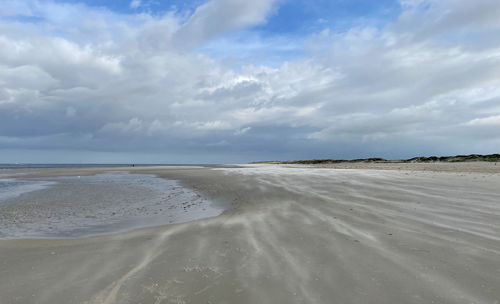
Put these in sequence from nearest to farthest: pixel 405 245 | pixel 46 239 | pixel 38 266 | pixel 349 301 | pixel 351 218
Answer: pixel 349 301 < pixel 38 266 < pixel 405 245 < pixel 46 239 < pixel 351 218

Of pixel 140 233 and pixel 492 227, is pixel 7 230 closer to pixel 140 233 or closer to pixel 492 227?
pixel 140 233

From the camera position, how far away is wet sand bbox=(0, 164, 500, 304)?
3.38 m

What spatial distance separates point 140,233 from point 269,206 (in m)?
4.56

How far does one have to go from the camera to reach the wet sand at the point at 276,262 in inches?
133

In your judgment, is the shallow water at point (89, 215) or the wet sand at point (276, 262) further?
the shallow water at point (89, 215)

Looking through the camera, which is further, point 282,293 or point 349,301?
point 282,293

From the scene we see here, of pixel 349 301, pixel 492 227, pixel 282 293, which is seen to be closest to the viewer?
pixel 349 301

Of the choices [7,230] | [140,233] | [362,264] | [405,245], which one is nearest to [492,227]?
[405,245]

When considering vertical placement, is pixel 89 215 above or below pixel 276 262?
below

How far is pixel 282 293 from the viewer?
338 centimetres

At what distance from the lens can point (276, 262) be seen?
173 inches

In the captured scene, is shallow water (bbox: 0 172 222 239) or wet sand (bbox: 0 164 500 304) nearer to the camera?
wet sand (bbox: 0 164 500 304)

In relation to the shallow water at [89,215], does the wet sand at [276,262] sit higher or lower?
higher

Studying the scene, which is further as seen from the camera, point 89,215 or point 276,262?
point 89,215
